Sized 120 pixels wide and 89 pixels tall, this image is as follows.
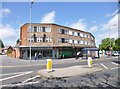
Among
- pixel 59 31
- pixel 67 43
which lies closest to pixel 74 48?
pixel 67 43

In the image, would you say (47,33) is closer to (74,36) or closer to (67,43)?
(67,43)

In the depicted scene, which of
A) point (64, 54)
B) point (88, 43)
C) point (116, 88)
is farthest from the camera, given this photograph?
point (88, 43)

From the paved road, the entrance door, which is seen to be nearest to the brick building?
the entrance door

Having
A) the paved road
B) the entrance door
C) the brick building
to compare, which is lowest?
the paved road

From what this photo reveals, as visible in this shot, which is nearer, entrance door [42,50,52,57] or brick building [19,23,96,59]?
brick building [19,23,96,59]

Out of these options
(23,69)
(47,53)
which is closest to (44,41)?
(47,53)

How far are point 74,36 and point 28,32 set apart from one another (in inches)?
573

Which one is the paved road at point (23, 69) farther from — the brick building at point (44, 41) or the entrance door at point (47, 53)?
the entrance door at point (47, 53)

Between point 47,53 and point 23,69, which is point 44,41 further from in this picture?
point 23,69

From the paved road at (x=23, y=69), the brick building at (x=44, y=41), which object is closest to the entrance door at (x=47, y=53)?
the brick building at (x=44, y=41)

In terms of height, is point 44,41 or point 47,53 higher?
point 44,41

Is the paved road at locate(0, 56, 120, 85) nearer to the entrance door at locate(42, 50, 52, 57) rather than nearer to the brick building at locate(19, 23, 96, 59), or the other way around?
the brick building at locate(19, 23, 96, 59)

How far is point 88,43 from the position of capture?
2406 inches

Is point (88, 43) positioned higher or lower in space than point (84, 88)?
higher
